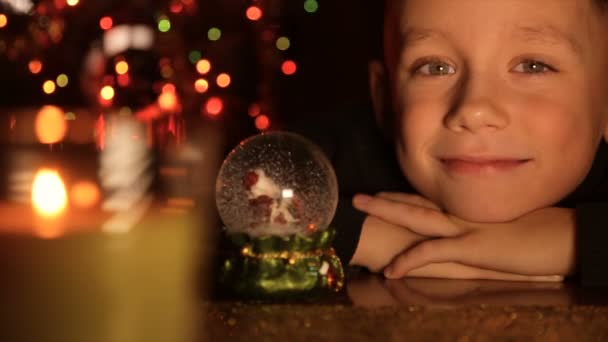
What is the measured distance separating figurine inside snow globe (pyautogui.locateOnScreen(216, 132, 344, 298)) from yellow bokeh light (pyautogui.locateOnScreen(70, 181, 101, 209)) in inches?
67.0

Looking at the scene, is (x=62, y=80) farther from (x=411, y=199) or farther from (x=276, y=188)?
(x=276, y=188)

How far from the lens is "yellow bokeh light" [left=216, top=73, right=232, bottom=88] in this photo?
405cm

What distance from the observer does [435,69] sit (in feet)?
3.67

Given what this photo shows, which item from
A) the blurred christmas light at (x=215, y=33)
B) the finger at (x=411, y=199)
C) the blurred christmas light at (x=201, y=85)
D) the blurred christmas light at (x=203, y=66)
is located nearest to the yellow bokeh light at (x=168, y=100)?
the blurred christmas light at (x=201, y=85)

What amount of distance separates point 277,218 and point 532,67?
1.11ft

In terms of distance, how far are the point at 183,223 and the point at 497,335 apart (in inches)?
53.5

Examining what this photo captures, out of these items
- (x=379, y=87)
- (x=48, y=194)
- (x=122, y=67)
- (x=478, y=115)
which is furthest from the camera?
(x=122, y=67)

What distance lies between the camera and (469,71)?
1.06 m

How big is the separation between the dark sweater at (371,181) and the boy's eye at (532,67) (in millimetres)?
164

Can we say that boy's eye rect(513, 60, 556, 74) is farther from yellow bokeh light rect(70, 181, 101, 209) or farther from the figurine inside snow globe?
yellow bokeh light rect(70, 181, 101, 209)

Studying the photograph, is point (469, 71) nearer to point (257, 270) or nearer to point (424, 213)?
point (424, 213)

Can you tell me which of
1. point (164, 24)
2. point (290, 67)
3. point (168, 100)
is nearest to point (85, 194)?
point (290, 67)

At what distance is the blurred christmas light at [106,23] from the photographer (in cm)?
504

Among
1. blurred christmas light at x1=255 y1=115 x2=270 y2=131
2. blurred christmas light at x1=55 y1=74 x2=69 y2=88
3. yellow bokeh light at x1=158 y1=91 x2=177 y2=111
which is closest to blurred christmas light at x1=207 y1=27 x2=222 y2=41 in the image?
blurred christmas light at x1=255 y1=115 x2=270 y2=131
